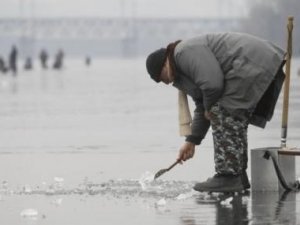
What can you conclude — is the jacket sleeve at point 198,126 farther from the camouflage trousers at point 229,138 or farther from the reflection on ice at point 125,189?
the reflection on ice at point 125,189

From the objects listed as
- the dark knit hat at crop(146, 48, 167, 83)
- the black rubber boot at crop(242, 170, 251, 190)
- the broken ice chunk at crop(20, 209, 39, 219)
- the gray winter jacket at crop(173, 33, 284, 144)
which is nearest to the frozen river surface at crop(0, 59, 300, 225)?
the broken ice chunk at crop(20, 209, 39, 219)

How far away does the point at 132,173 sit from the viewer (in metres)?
13.6

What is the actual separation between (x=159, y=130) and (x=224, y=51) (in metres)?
10.3

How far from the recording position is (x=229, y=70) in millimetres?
10992

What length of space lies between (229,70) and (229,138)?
55 centimetres

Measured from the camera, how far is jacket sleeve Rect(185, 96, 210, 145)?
11211mm

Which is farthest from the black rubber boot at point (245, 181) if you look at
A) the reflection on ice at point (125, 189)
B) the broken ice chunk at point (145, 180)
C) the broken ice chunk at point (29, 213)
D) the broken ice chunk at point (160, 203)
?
the broken ice chunk at point (29, 213)

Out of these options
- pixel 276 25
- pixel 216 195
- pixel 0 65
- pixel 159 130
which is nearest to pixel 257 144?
pixel 159 130

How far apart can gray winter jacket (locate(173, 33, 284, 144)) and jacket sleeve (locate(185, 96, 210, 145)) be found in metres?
0.18

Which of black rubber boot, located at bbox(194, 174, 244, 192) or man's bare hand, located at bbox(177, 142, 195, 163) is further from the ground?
man's bare hand, located at bbox(177, 142, 195, 163)

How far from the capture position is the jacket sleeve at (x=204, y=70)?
10.8m

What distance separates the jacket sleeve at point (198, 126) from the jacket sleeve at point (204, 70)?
0.27 metres

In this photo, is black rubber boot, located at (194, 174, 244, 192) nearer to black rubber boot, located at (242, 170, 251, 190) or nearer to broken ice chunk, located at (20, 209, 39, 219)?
black rubber boot, located at (242, 170, 251, 190)

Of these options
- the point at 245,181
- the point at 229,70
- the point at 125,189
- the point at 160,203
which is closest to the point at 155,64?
the point at 229,70
